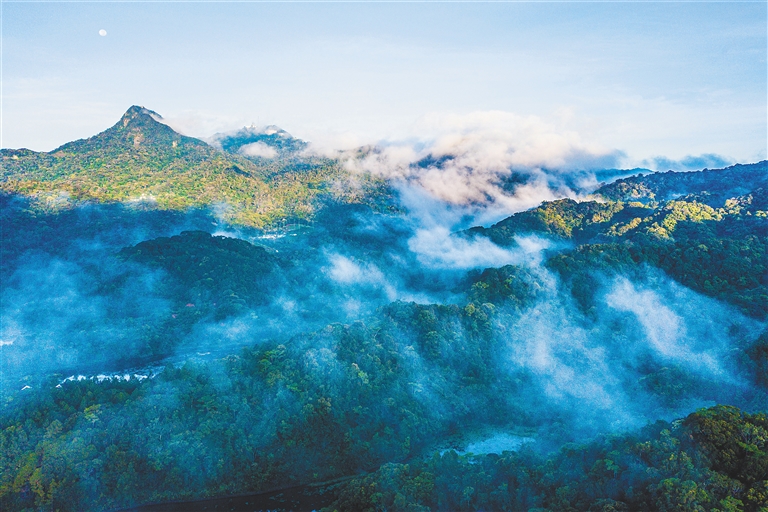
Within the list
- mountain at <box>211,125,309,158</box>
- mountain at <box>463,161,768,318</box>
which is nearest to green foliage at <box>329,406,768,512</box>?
mountain at <box>463,161,768,318</box>

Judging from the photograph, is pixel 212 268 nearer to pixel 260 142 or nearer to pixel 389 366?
pixel 389 366

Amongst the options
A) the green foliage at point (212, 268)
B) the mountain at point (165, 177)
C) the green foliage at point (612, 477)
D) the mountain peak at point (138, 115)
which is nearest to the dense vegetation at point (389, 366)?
the green foliage at point (612, 477)

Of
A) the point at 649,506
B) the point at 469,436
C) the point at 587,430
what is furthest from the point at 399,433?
the point at 649,506

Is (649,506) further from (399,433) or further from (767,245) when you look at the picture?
(767,245)

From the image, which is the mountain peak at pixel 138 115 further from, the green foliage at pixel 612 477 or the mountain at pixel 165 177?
the green foliage at pixel 612 477

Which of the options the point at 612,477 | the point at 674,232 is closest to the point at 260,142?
the point at 674,232

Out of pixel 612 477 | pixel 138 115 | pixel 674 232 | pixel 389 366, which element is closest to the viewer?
pixel 612 477
